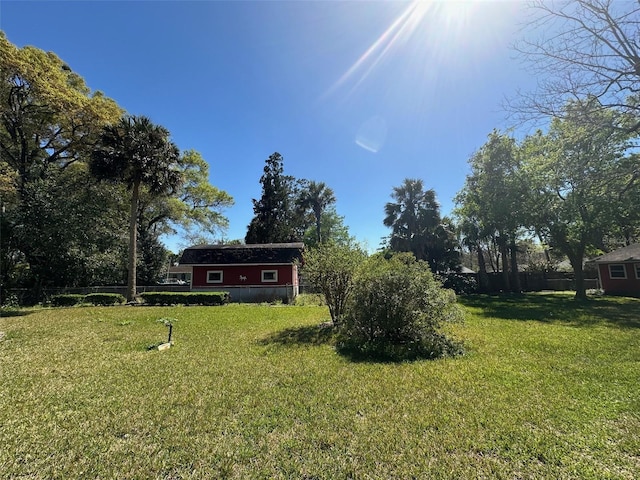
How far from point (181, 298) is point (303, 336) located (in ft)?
39.5

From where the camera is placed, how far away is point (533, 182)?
Result: 18.8m

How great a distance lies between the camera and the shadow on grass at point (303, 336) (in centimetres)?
814

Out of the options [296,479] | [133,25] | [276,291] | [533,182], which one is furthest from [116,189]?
[533,182]

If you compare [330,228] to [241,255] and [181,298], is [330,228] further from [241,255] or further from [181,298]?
[181,298]

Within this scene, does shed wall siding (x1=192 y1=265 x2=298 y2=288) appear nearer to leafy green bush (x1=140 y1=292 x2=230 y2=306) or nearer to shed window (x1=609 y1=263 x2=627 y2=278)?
leafy green bush (x1=140 y1=292 x2=230 y2=306)

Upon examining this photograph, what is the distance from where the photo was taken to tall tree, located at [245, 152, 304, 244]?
37.6 metres

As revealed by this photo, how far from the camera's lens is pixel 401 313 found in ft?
24.1

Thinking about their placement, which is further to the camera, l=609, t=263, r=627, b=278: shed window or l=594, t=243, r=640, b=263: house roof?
l=609, t=263, r=627, b=278: shed window

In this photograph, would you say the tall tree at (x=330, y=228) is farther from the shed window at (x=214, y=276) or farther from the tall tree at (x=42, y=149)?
the tall tree at (x=42, y=149)

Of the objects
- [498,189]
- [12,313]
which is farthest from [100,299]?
[498,189]

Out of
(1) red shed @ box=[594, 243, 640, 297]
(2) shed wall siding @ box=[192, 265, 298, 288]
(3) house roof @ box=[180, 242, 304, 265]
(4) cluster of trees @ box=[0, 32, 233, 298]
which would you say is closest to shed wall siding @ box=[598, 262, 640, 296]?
(1) red shed @ box=[594, 243, 640, 297]

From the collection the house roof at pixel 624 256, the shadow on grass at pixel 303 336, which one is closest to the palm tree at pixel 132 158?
the shadow on grass at pixel 303 336

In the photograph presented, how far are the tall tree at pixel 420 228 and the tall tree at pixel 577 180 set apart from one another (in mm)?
8480

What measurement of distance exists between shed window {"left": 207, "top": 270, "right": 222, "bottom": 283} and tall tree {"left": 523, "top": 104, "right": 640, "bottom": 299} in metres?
21.0
